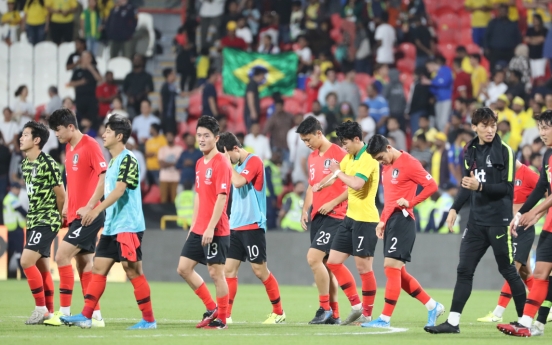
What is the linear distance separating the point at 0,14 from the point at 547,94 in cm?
1502

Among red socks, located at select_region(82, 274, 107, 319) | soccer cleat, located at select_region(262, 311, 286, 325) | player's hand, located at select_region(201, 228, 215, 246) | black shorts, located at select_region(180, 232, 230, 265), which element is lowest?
soccer cleat, located at select_region(262, 311, 286, 325)

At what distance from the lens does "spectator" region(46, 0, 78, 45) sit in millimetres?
25484

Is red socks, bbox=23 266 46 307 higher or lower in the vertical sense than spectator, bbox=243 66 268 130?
lower

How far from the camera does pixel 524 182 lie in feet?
39.8

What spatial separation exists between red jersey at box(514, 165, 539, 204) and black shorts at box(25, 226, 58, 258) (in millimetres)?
5963

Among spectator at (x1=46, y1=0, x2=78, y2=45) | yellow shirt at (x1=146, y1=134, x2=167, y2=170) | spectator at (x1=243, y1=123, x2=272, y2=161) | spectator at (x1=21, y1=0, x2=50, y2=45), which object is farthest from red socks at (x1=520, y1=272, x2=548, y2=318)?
spectator at (x1=21, y1=0, x2=50, y2=45)

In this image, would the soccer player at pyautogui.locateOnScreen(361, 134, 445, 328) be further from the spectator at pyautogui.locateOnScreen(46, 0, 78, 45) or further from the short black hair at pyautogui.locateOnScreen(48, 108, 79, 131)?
the spectator at pyautogui.locateOnScreen(46, 0, 78, 45)

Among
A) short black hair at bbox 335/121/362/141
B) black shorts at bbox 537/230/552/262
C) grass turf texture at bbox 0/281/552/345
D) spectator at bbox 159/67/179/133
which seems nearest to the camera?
grass turf texture at bbox 0/281/552/345

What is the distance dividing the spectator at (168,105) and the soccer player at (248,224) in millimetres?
12549

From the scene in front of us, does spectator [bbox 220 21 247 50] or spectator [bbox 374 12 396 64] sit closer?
Result: spectator [bbox 374 12 396 64]

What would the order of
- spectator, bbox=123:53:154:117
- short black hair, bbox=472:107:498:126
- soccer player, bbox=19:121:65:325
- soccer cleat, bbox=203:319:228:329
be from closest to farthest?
short black hair, bbox=472:107:498:126 < soccer cleat, bbox=203:319:228:329 < soccer player, bbox=19:121:65:325 < spectator, bbox=123:53:154:117

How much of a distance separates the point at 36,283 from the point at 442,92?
14.2m

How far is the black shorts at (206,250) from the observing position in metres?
10.0

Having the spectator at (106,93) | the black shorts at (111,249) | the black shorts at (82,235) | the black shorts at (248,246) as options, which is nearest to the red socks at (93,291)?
the black shorts at (111,249)
